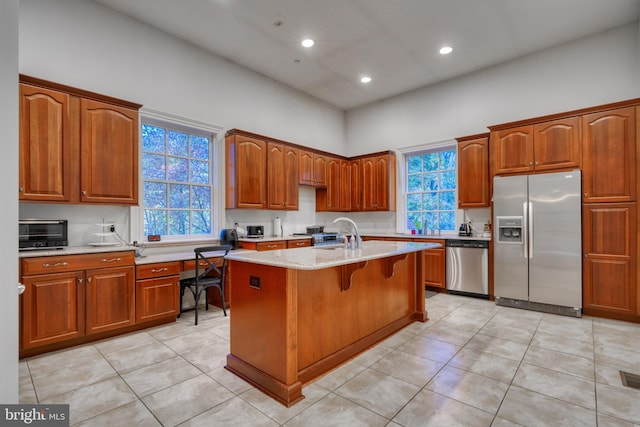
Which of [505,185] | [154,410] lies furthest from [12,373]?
[505,185]

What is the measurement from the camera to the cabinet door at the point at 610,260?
3.66 m

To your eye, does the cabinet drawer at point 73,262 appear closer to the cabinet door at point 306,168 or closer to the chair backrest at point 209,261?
the chair backrest at point 209,261

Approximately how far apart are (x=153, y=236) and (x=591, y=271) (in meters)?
5.51

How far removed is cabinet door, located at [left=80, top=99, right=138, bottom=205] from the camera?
3215 mm

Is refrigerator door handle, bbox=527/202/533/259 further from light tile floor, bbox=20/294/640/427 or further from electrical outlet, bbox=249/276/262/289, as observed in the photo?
electrical outlet, bbox=249/276/262/289

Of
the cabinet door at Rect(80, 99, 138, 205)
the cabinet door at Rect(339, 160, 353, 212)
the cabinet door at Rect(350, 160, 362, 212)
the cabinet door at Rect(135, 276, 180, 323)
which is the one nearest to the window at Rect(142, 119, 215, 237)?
the cabinet door at Rect(80, 99, 138, 205)

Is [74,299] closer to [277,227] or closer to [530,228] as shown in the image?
[277,227]

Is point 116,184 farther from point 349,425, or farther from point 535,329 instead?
point 535,329

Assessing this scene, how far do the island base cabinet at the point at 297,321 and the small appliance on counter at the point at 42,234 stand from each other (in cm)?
192

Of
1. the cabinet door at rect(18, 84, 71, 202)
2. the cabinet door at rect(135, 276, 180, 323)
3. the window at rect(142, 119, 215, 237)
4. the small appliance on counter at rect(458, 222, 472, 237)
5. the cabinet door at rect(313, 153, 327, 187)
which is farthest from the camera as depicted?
the cabinet door at rect(313, 153, 327, 187)

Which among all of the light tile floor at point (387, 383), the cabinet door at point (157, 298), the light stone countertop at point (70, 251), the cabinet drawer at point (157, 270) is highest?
the light stone countertop at point (70, 251)

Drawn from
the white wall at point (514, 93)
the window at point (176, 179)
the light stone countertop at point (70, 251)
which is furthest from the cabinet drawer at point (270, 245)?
the white wall at point (514, 93)

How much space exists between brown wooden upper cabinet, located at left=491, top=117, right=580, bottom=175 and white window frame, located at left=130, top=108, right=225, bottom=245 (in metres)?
4.07

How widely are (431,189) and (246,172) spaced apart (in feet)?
11.3
